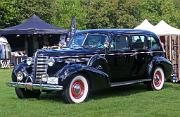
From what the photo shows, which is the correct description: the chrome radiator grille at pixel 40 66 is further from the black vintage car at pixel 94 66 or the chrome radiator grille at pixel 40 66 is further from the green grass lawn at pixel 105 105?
the green grass lawn at pixel 105 105

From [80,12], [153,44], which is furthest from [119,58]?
[80,12]

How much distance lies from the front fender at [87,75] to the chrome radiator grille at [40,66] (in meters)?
0.45

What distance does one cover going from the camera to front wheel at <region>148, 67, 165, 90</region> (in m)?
13.1

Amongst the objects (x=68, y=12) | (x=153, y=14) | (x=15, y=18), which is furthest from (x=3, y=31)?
(x=153, y=14)

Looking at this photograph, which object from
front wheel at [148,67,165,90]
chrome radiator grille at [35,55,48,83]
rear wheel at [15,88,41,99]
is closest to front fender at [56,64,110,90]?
chrome radiator grille at [35,55,48,83]

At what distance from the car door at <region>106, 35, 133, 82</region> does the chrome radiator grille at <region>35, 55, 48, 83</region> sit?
5.55ft

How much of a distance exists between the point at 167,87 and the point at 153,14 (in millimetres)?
45073

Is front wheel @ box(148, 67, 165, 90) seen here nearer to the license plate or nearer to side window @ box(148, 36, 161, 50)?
side window @ box(148, 36, 161, 50)

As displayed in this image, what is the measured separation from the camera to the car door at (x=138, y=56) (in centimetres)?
1259

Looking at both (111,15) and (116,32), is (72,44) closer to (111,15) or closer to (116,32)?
(116,32)

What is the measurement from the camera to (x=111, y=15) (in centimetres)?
5034

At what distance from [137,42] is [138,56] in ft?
1.36

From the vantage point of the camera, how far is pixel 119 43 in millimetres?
12266

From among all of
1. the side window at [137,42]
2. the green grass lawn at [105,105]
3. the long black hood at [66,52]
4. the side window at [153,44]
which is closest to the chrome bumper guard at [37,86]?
the green grass lawn at [105,105]
